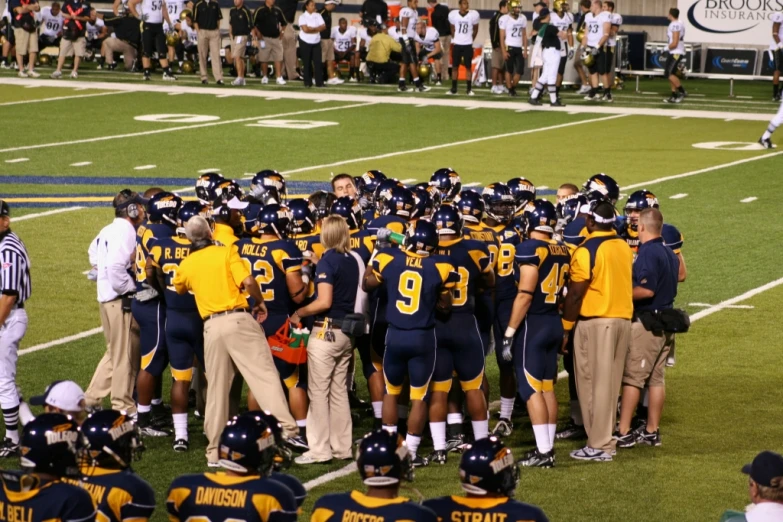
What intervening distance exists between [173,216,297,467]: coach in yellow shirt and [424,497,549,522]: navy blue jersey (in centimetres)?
313

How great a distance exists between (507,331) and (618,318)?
71cm

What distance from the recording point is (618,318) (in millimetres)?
8609

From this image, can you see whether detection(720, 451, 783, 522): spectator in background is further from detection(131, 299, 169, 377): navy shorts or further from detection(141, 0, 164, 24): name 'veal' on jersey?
detection(141, 0, 164, 24): name 'veal' on jersey

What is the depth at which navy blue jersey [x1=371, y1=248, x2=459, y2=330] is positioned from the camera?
8.20m

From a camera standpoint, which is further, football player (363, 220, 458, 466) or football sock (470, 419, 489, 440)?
football sock (470, 419, 489, 440)

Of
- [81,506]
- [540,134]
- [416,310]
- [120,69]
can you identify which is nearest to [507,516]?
[81,506]

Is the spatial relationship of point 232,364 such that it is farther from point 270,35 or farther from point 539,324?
point 270,35

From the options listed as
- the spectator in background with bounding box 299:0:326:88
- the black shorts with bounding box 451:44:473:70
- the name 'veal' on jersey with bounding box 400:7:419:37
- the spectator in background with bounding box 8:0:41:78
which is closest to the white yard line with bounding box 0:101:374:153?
the spectator in background with bounding box 299:0:326:88

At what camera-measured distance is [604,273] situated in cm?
854

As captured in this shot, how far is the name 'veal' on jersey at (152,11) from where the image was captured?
30.6 metres

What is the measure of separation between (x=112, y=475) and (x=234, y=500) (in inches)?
20.4

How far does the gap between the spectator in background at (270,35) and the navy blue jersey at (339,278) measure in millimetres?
20979

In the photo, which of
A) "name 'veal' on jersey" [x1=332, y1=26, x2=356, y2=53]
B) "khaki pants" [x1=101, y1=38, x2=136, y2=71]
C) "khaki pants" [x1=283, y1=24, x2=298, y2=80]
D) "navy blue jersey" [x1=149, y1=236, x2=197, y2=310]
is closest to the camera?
"navy blue jersey" [x1=149, y1=236, x2=197, y2=310]

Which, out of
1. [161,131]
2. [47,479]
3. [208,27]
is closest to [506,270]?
[47,479]
